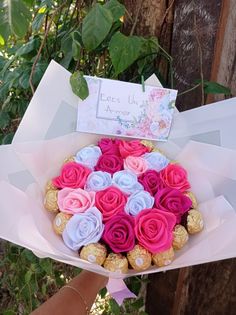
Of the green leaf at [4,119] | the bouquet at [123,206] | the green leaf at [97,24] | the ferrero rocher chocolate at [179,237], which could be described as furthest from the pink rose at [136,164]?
the green leaf at [4,119]

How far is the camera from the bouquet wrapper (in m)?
0.54

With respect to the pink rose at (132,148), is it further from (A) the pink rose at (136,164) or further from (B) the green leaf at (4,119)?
(B) the green leaf at (4,119)

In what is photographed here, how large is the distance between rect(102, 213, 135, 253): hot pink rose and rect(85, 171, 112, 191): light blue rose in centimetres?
6

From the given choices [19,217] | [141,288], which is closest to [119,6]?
[19,217]

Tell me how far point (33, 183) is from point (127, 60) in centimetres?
26

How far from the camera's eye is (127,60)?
72cm

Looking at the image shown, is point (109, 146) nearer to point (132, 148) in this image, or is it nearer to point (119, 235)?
point (132, 148)

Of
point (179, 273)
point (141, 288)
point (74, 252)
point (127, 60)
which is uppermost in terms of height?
point (127, 60)

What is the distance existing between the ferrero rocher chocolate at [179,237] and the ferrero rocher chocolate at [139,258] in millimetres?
39

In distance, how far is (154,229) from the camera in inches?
21.5

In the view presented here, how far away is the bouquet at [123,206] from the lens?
543mm

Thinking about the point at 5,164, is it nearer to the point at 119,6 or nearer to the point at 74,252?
the point at 74,252

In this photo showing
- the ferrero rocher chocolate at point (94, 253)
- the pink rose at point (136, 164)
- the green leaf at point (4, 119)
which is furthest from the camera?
the green leaf at point (4, 119)

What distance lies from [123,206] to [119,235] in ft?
0.17
